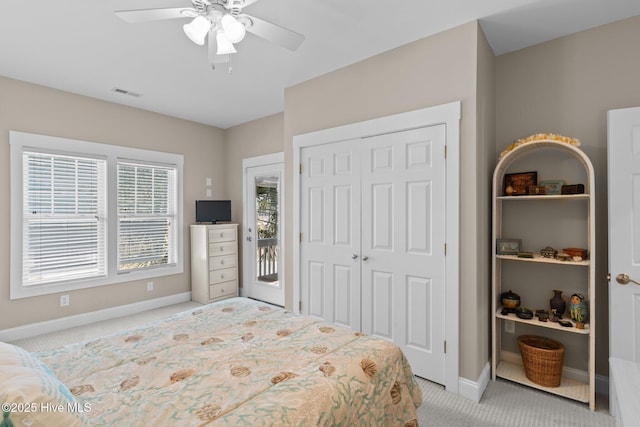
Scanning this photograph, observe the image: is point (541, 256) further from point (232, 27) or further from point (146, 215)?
point (146, 215)

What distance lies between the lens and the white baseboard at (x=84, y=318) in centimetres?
333

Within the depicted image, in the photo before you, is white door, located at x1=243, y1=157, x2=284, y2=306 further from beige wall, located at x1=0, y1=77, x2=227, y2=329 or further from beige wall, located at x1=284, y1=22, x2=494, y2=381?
beige wall, located at x1=284, y1=22, x2=494, y2=381

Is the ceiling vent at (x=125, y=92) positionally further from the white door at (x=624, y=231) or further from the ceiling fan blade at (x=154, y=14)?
the white door at (x=624, y=231)

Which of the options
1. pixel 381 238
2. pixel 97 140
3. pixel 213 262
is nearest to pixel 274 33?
pixel 381 238

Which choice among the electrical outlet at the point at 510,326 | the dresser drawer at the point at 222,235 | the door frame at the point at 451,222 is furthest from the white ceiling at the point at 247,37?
the electrical outlet at the point at 510,326

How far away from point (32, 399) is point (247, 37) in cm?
256

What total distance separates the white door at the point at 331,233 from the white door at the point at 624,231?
69.7 inches

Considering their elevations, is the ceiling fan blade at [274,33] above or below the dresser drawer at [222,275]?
above

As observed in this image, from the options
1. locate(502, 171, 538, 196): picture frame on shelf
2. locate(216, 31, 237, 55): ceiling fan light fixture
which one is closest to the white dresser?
locate(216, 31, 237, 55): ceiling fan light fixture

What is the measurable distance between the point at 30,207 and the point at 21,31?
184 centimetres

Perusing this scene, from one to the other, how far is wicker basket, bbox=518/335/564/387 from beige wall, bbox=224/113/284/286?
3.57 metres

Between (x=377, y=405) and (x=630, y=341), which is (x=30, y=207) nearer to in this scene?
(x=377, y=405)

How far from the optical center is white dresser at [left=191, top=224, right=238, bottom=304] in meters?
4.54

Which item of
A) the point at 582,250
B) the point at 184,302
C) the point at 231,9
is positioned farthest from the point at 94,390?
the point at 184,302
